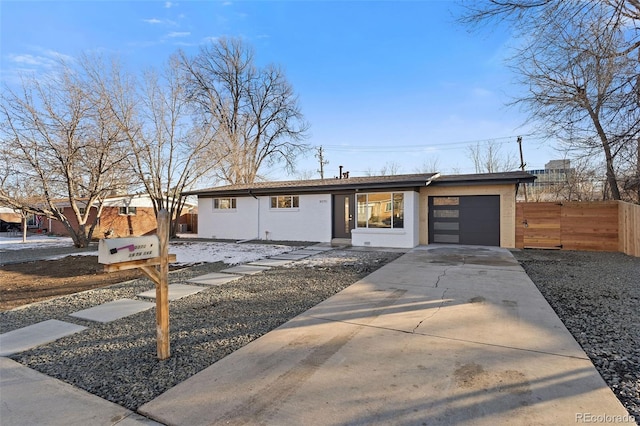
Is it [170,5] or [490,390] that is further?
[170,5]

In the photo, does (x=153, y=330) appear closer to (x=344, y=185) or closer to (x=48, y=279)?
(x=48, y=279)

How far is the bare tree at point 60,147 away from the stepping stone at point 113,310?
10.3m

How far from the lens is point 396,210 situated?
493 inches

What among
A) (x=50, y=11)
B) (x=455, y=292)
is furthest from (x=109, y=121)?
(x=455, y=292)

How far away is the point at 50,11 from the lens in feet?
26.8

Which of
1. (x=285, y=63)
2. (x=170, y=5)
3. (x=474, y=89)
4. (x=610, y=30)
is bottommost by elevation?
(x=610, y=30)

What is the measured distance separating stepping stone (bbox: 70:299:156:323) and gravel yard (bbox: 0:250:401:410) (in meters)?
0.17

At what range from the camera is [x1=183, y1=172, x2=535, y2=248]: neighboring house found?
39.5ft

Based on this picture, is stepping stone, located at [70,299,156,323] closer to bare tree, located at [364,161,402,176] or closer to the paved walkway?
the paved walkway

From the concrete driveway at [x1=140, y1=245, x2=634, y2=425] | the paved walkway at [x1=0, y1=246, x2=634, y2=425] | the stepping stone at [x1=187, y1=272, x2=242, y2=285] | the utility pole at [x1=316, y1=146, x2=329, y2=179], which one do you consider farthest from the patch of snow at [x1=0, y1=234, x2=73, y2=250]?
the utility pole at [x1=316, y1=146, x2=329, y2=179]

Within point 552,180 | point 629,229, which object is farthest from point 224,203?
point 552,180

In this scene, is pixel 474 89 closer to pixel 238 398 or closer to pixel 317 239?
pixel 317 239

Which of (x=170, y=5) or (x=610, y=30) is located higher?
A: (x=170, y=5)

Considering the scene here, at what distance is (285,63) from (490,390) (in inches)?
1183
